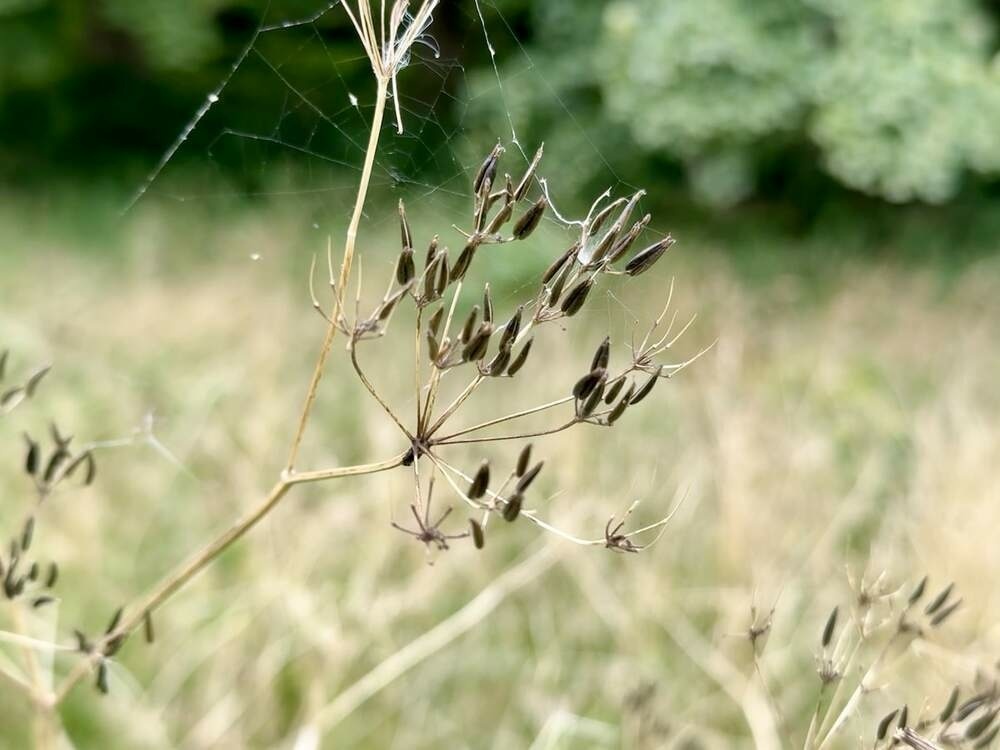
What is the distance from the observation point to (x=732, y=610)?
170 centimetres

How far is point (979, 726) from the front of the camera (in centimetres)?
66

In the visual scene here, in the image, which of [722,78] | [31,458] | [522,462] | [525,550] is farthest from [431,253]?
[722,78]

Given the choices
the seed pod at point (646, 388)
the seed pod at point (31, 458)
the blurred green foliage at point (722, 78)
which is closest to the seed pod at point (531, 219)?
the seed pod at point (646, 388)

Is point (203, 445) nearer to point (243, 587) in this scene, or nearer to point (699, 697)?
point (243, 587)

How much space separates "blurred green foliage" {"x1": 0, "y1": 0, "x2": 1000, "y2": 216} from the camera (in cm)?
420

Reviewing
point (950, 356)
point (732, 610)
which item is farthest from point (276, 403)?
point (950, 356)

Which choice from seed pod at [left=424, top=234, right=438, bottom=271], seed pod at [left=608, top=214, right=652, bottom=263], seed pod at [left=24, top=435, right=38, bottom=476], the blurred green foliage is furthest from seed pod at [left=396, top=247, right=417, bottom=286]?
the blurred green foliage

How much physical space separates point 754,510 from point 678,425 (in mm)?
800

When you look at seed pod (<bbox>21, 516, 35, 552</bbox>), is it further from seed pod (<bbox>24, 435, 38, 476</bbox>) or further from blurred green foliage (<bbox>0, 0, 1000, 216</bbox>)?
blurred green foliage (<bbox>0, 0, 1000, 216</bbox>)

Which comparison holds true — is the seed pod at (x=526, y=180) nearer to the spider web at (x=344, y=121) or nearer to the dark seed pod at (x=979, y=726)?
the spider web at (x=344, y=121)

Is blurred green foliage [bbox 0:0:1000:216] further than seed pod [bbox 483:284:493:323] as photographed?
Yes

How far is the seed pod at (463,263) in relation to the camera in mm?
582

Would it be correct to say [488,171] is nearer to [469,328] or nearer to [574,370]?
[469,328]

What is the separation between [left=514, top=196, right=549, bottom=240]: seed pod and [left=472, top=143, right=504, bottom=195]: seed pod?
29mm
